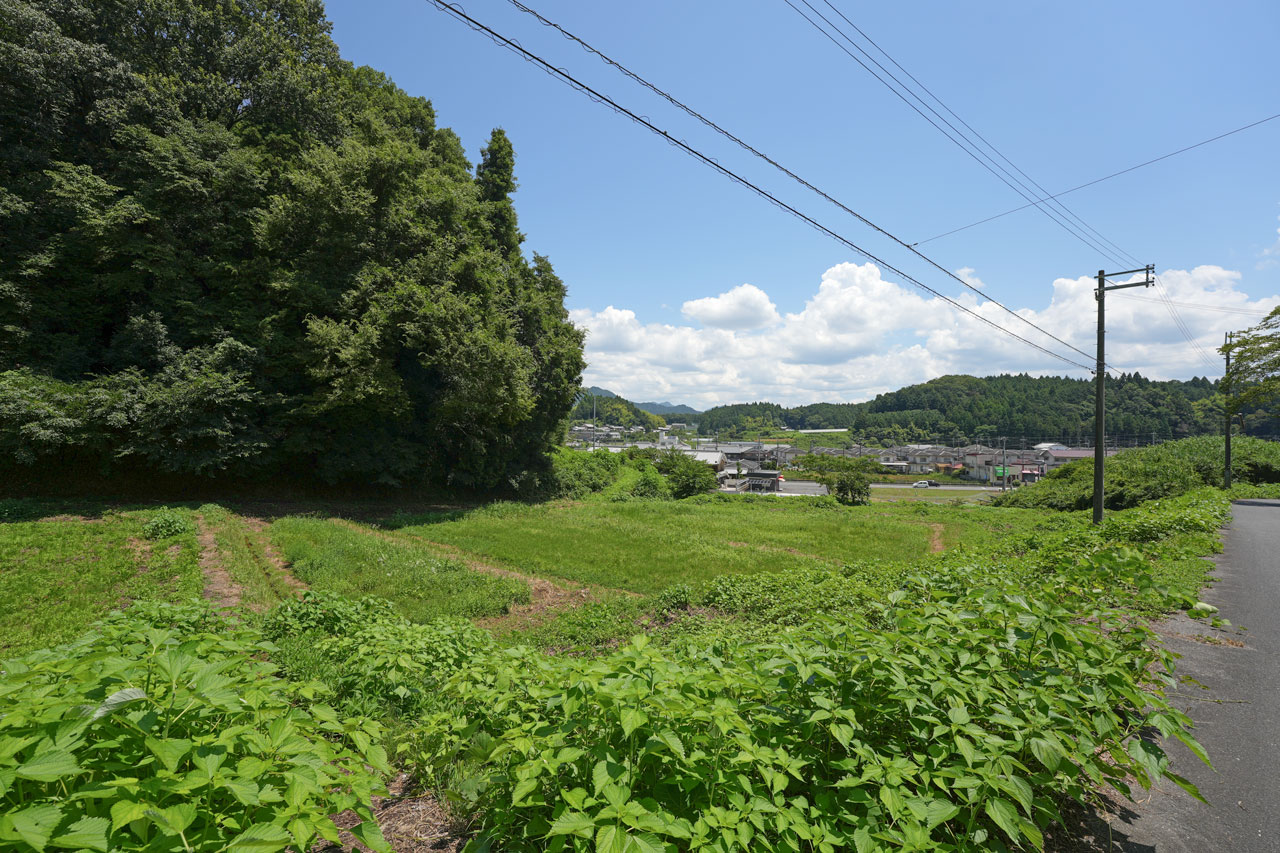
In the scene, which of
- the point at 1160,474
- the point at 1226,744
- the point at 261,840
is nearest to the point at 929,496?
the point at 1160,474

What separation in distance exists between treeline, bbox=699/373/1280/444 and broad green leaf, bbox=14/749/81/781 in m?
92.2

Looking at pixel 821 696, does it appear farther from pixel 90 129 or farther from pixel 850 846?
pixel 90 129

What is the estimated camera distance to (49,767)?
1.36 meters

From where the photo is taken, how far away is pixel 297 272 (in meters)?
17.7

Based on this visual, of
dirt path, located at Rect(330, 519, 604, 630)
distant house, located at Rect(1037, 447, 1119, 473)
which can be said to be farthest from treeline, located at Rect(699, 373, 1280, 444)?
dirt path, located at Rect(330, 519, 604, 630)

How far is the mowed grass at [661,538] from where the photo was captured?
12852mm

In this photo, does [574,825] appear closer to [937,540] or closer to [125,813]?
[125,813]

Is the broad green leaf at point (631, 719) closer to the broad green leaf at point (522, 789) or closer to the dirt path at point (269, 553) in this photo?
the broad green leaf at point (522, 789)

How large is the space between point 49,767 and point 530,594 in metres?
9.21

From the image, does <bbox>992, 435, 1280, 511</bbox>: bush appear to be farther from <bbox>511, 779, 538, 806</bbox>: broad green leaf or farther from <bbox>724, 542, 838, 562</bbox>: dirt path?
<bbox>511, 779, 538, 806</bbox>: broad green leaf

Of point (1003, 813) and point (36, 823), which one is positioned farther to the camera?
point (1003, 813)

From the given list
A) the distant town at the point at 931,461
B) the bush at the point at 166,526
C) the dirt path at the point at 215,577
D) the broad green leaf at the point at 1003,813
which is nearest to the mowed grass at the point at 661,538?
the dirt path at the point at 215,577

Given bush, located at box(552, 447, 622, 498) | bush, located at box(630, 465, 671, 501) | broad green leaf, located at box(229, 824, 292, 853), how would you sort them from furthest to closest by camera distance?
bush, located at box(630, 465, 671, 501)
bush, located at box(552, 447, 622, 498)
broad green leaf, located at box(229, 824, 292, 853)

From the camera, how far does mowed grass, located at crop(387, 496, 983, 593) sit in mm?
12852
